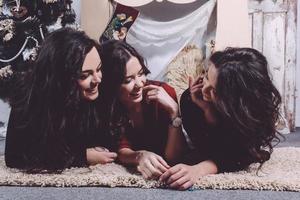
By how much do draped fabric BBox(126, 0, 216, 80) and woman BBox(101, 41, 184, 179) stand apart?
1.31 meters

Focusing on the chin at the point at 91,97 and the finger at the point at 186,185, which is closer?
the finger at the point at 186,185

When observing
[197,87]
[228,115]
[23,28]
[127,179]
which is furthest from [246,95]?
[23,28]

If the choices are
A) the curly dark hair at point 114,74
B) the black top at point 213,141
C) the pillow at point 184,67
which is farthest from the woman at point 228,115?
the pillow at point 184,67

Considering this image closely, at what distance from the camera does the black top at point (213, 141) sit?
48.4 inches

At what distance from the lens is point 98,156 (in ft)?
4.29

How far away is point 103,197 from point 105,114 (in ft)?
1.17

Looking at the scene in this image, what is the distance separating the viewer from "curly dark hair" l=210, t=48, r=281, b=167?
1.13 m

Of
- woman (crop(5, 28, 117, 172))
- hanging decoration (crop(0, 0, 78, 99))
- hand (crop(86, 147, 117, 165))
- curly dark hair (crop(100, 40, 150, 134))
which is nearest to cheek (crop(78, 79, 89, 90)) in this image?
woman (crop(5, 28, 117, 172))

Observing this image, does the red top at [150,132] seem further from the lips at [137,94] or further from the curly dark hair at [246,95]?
the curly dark hair at [246,95]

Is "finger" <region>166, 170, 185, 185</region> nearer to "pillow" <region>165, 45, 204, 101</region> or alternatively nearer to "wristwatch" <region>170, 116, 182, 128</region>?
"wristwatch" <region>170, 116, 182, 128</region>

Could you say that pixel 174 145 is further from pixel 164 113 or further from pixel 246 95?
pixel 246 95

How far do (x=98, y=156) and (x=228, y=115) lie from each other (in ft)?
1.37

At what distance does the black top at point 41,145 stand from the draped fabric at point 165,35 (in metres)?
1.44

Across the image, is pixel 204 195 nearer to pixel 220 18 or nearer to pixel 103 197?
pixel 103 197
